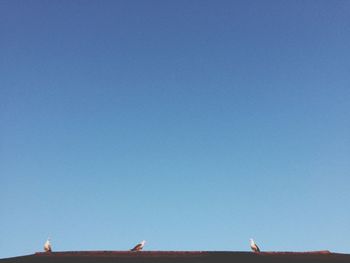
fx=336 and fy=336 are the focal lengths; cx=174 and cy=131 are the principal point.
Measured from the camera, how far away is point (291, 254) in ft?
22.1

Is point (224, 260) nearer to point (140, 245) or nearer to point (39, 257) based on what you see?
point (39, 257)

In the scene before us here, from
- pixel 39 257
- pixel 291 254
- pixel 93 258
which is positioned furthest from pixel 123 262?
pixel 291 254

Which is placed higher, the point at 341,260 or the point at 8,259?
the point at 8,259

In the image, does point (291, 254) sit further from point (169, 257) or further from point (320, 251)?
point (169, 257)

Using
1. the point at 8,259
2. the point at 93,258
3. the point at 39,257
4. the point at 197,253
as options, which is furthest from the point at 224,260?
the point at 8,259

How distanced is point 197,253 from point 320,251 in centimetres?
251

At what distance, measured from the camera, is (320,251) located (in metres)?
6.84

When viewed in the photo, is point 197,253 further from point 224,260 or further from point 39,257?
point 39,257

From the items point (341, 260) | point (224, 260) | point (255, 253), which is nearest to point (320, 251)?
point (341, 260)

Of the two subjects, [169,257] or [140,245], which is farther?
[140,245]

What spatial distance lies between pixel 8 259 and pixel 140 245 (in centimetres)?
594

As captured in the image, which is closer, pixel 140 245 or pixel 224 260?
pixel 224 260

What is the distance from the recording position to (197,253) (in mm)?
6738

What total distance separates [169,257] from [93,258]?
5.05 feet
